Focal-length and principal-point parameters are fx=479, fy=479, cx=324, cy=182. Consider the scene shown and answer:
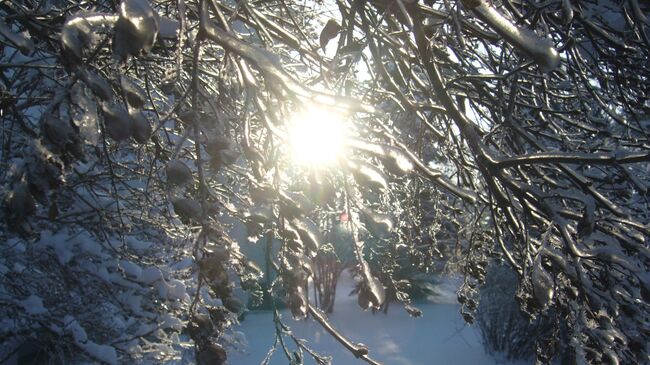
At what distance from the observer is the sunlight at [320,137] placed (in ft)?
3.88

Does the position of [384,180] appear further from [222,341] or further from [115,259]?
[222,341]

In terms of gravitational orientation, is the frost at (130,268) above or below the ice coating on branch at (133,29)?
above

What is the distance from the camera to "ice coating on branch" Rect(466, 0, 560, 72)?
3.46ft

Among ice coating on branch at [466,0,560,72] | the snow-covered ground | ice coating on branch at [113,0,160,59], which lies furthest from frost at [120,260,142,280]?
the snow-covered ground

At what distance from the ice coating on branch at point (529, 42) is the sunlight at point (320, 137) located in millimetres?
433

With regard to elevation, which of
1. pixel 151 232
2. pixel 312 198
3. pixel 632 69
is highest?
pixel 632 69

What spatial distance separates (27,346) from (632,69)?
4735 millimetres

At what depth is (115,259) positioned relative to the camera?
4137 millimetres

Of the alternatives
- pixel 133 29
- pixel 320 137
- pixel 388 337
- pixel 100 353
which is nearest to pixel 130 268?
pixel 100 353

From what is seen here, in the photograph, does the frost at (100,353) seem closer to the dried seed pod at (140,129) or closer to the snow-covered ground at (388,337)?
the dried seed pod at (140,129)

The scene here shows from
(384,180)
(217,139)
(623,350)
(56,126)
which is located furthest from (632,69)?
(56,126)

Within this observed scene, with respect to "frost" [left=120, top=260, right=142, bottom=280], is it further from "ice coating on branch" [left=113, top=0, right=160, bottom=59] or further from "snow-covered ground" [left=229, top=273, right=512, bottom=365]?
"snow-covered ground" [left=229, top=273, right=512, bottom=365]

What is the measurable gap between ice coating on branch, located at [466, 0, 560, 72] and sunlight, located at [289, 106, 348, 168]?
0.43 m

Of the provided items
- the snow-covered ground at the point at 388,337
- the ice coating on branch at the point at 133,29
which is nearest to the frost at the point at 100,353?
the ice coating on branch at the point at 133,29
